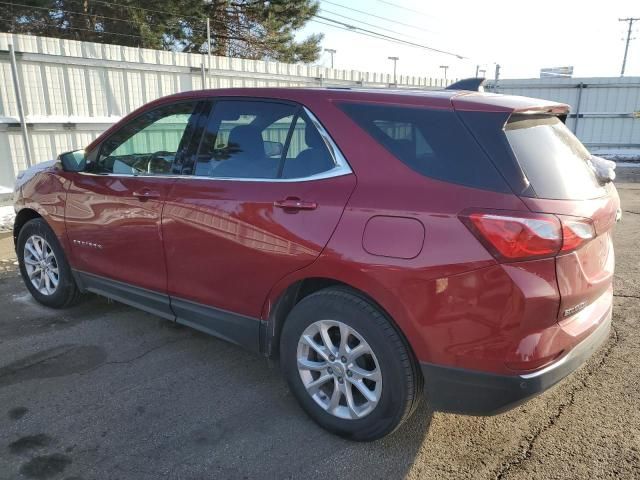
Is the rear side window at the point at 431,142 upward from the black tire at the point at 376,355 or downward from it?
upward

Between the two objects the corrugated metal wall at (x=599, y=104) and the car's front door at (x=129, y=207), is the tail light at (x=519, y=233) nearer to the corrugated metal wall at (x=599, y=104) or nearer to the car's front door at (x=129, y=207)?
the car's front door at (x=129, y=207)

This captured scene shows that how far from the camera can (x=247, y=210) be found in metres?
2.91

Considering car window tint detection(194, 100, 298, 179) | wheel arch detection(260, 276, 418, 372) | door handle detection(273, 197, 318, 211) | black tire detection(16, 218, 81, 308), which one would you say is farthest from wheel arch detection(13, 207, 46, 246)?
door handle detection(273, 197, 318, 211)

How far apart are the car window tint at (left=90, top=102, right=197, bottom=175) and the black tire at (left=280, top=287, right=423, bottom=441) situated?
146 centimetres

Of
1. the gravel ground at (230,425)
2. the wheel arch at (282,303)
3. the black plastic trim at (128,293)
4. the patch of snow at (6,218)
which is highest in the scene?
the wheel arch at (282,303)

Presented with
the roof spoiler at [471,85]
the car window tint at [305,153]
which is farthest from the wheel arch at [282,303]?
the roof spoiler at [471,85]

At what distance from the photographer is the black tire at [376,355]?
2457 millimetres

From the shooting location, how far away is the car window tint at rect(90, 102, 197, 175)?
139 inches

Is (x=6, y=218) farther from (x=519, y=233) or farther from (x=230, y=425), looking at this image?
(x=519, y=233)

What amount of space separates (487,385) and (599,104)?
18.9m

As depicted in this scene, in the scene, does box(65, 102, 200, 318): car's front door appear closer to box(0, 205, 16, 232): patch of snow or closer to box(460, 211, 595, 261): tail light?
box(460, 211, 595, 261): tail light

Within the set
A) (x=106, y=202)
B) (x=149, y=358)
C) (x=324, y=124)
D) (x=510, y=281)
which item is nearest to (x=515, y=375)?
(x=510, y=281)

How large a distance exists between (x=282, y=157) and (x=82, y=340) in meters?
2.32

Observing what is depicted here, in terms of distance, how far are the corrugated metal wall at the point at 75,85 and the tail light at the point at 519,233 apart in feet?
18.6
